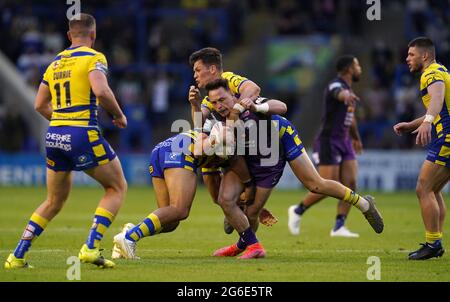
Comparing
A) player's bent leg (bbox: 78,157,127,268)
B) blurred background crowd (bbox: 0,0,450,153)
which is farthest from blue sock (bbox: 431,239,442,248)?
blurred background crowd (bbox: 0,0,450,153)

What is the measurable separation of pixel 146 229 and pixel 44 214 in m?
1.31

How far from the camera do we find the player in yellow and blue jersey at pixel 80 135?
9797 mm

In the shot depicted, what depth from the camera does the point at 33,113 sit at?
31031 millimetres

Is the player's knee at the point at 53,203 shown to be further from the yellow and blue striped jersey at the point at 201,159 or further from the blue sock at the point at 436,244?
the blue sock at the point at 436,244

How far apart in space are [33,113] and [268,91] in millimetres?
7734

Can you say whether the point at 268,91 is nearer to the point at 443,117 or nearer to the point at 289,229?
the point at 289,229

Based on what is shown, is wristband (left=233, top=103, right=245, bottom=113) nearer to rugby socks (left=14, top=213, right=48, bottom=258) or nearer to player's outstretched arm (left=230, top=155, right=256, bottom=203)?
player's outstretched arm (left=230, top=155, right=256, bottom=203)

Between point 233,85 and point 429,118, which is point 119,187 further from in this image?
point 429,118

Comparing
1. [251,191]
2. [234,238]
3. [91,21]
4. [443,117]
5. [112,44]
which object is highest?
[112,44]

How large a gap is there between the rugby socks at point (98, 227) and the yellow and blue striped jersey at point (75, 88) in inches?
37.4

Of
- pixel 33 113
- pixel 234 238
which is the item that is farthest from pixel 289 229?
pixel 33 113

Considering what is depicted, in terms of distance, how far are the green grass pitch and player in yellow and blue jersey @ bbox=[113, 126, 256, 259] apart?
368mm

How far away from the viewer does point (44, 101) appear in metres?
10.3

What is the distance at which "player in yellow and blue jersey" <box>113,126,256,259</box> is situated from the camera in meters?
11.0
